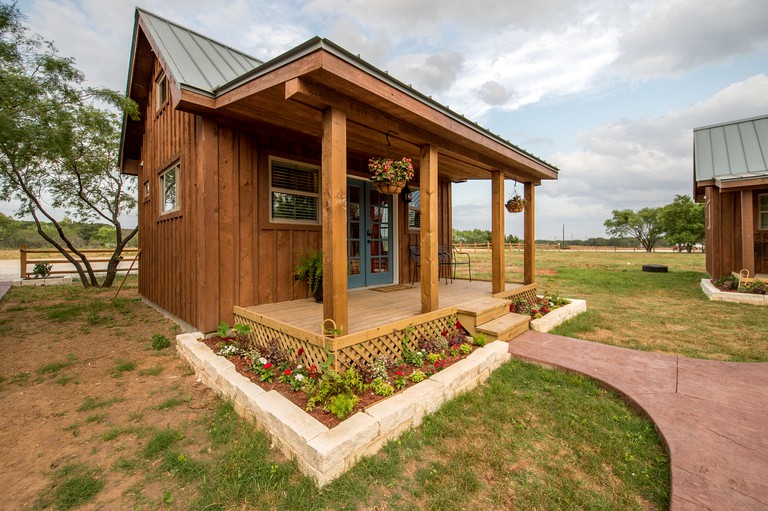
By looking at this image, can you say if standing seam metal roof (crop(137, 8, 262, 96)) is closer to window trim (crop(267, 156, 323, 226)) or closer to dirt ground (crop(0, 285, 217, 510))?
window trim (crop(267, 156, 323, 226))

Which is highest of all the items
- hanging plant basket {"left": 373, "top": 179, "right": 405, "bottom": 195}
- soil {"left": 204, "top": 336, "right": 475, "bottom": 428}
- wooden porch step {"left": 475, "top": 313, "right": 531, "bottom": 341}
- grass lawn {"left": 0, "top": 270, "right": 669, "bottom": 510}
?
hanging plant basket {"left": 373, "top": 179, "right": 405, "bottom": 195}

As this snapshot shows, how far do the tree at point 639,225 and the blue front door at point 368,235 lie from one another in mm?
37388

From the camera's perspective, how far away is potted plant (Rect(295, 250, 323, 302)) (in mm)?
4125

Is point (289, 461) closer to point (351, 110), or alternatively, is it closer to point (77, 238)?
point (351, 110)

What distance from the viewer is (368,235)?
5531 mm

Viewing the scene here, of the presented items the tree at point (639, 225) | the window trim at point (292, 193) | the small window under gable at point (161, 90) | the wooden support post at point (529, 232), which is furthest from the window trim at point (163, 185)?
the tree at point (639, 225)

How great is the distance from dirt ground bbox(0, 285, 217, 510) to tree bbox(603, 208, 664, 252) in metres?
41.1

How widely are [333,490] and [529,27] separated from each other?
7600mm

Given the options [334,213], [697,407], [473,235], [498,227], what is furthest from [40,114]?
[473,235]

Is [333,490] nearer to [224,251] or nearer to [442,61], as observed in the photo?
[224,251]

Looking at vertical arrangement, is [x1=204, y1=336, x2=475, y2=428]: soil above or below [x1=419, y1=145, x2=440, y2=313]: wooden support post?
below

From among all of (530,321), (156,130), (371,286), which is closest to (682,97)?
(530,321)

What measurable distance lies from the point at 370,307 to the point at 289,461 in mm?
2158

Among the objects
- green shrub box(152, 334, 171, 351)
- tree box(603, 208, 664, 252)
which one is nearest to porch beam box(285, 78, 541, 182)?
green shrub box(152, 334, 171, 351)
